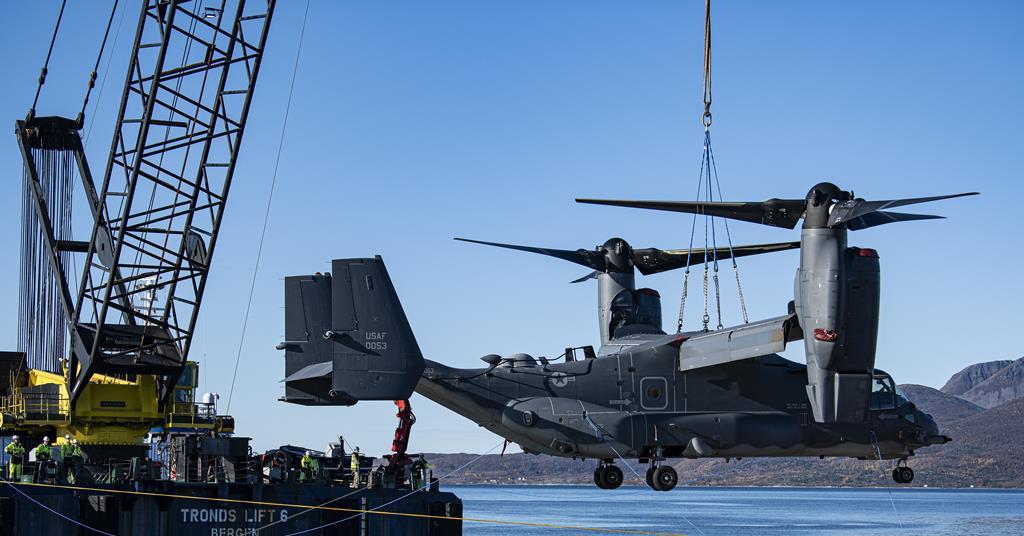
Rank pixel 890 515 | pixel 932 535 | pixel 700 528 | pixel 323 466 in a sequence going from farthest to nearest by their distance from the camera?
pixel 890 515
pixel 700 528
pixel 932 535
pixel 323 466

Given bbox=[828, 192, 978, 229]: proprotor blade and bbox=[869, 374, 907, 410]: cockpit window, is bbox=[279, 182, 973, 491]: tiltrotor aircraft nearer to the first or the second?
bbox=[869, 374, 907, 410]: cockpit window

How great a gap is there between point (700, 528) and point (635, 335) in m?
91.4

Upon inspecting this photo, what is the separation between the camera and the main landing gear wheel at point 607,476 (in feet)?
117

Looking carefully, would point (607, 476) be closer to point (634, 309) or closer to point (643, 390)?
point (643, 390)

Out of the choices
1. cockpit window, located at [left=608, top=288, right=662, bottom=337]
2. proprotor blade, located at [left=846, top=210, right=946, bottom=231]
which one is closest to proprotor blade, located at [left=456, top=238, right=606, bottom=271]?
cockpit window, located at [left=608, top=288, right=662, bottom=337]

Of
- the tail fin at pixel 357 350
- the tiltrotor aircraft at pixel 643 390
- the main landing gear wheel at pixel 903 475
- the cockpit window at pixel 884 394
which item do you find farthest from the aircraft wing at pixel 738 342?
the tail fin at pixel 357 350

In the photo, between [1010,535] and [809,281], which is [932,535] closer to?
[1010,535]

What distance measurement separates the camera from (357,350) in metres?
36.6

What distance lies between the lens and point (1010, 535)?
117 metres

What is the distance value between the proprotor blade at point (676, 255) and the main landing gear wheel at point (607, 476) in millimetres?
8843

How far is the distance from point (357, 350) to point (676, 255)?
40.5 feet

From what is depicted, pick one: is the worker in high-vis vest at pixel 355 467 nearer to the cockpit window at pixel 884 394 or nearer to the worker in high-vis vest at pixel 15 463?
the worker in high-vis vest at pixel 15 463

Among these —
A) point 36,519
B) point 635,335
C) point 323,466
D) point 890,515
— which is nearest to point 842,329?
point 635,335

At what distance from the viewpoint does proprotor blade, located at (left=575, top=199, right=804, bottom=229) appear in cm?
3241
